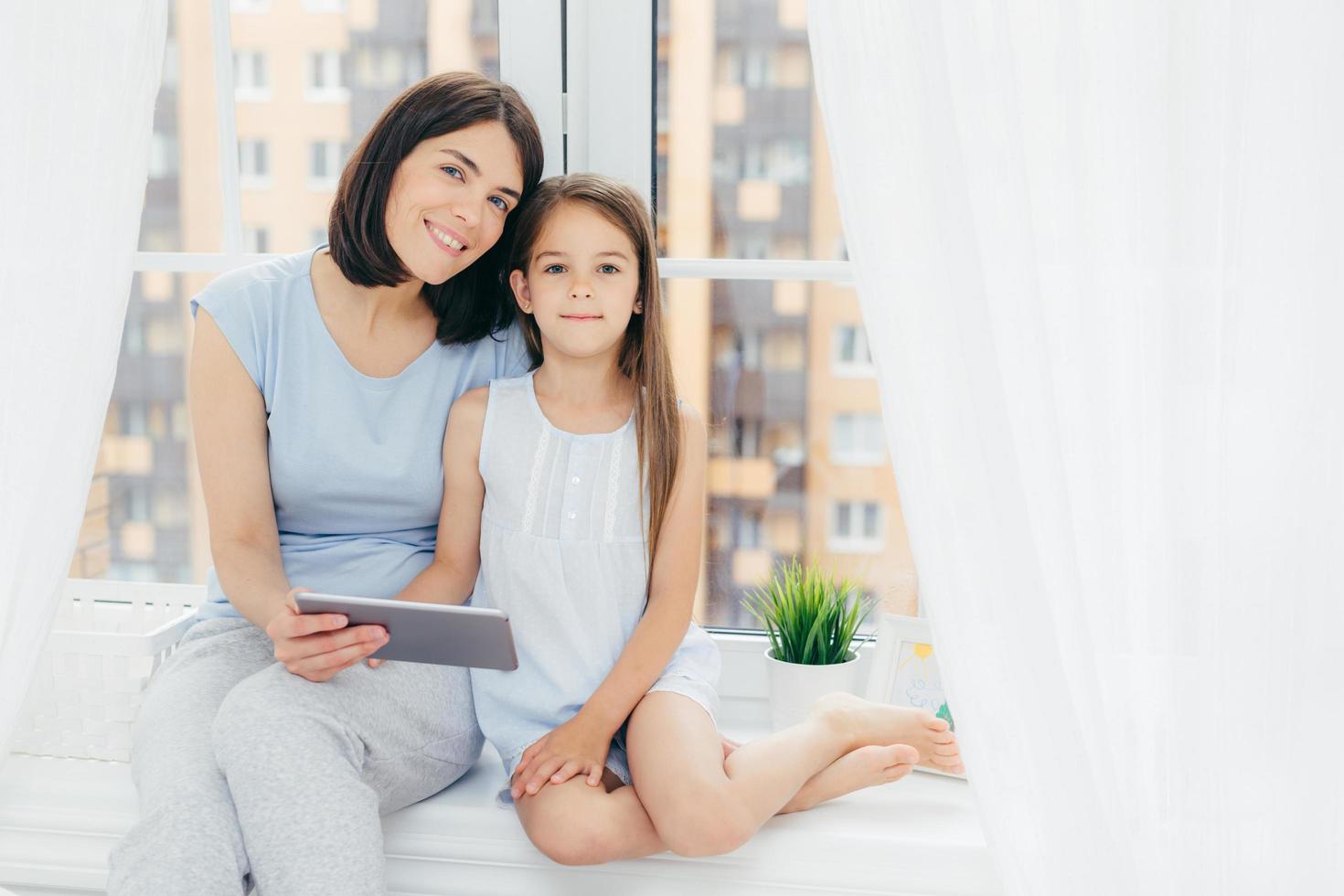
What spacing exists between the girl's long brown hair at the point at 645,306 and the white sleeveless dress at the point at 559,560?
0.08ft

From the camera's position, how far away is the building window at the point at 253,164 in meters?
1.67

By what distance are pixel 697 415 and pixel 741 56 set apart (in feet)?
1.67

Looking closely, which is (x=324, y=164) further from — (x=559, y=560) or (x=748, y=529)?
(x=748, y=529)

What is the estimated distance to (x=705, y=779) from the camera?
1227mm

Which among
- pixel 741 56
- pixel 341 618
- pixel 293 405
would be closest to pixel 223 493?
pixel 293 405

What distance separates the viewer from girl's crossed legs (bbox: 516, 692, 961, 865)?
3.98 ft

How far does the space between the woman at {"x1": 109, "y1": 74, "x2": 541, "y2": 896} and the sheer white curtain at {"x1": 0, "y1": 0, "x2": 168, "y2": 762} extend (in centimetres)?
13

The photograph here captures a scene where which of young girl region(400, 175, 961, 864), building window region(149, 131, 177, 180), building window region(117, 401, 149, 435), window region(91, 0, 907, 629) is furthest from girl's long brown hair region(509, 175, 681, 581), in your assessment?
building window region(117, 401, 149, 435)

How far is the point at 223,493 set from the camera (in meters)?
1.37

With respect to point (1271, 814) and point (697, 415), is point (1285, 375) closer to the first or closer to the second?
point (1271, 814)

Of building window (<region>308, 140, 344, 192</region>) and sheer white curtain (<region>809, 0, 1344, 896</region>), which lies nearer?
sheer white curtain (<region>809, 0, 1344, 896</region>)

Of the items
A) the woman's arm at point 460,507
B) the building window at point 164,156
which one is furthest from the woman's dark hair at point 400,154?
the building window at point 164,156

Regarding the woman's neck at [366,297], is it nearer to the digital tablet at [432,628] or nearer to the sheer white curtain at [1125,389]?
the digital tablet at [432,628]

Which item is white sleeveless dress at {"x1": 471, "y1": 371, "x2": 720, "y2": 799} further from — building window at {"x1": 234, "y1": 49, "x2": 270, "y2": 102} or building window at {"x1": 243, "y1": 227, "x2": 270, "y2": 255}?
building window at {"x1": 234, "y1": 49, "x2": 270, "y2": 102}
